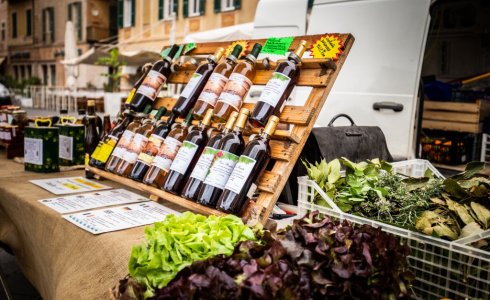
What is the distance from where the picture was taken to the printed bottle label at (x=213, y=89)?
1884mm

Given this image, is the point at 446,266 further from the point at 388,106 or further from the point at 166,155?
the point at 388,106

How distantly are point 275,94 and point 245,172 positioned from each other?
354 mm

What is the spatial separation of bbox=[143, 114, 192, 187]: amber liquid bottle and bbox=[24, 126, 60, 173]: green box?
2.61ft

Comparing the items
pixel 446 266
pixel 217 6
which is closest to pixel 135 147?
pixel 446 266

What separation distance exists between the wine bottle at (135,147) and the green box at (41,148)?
0.56 meters

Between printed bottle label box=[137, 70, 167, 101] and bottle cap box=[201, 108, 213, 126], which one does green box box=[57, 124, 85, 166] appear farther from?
bottle cap box=[201, 108, 213, 126]

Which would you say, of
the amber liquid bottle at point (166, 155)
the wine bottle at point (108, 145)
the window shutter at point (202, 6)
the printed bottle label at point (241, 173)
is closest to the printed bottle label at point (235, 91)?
the amber liquid bottle at point (166, 155)

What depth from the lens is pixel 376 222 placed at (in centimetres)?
126

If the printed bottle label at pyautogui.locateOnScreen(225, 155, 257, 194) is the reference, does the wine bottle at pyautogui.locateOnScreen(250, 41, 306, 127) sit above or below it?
above

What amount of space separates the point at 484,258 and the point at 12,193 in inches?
73.8

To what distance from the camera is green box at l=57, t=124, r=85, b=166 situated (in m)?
2.58

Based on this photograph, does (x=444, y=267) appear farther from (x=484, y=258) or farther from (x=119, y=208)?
(x=119, y=208)

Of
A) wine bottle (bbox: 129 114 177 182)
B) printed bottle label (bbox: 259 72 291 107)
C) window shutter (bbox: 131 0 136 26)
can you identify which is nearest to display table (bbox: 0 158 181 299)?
wine bottle (bbox: 129 114 177 182)

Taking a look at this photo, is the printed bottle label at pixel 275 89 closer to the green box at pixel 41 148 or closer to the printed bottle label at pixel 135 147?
the printed bottle label at pixel 135 147
